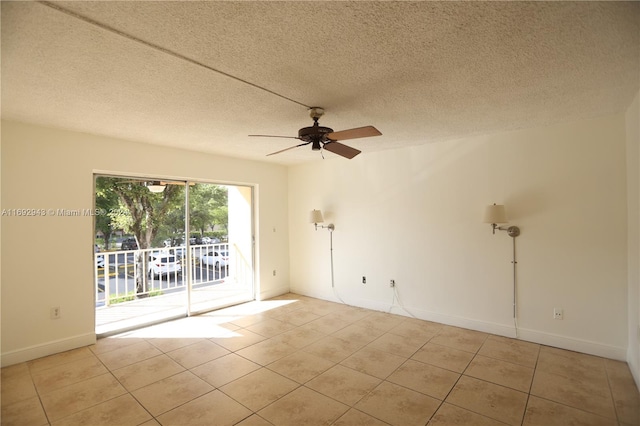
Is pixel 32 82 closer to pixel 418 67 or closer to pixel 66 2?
pixel 66 2

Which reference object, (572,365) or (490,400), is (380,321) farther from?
(572,365)

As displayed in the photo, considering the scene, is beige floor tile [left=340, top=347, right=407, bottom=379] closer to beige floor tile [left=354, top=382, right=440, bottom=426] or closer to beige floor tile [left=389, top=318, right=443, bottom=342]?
beige floor tile [left=354, top=382, right=440, bottom=426]

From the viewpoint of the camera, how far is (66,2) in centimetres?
144

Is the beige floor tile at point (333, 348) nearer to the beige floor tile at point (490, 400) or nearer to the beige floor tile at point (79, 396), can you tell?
the beige floor tile at point (490, 400)

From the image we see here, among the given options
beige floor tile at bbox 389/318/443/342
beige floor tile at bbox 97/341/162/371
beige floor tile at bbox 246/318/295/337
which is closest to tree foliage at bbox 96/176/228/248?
beige floor tile at bbox 97/341/162/371

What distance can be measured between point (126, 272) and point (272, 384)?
12.7ft

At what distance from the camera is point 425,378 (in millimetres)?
2869

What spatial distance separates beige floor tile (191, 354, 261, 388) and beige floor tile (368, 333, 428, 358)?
4.62ft

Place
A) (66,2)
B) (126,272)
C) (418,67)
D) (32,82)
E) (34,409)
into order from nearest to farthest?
(66,2) < (418,67) < (32,82) < (34,409) < (126,272)

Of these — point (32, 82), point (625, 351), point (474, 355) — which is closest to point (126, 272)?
point (32, 82)

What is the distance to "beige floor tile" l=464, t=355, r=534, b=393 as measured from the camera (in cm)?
276

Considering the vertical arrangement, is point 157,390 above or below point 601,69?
below

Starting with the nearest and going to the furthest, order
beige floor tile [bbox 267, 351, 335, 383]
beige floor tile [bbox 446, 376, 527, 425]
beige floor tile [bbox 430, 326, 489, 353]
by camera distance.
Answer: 1. beige floor tile [bbox 446, 376, 527, 425]
2. beige floor tile [bbox 267, 351, 335, 383]
3. beige floor tile [bbox 430, 326, 489, 353]

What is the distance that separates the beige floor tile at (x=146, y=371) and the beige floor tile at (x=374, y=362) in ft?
5.66
